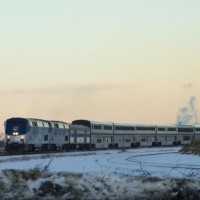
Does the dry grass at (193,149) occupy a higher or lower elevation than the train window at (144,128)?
lower

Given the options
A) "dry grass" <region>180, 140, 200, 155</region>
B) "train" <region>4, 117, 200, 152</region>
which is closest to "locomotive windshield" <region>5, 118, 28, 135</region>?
"train" <region>4, 117, 200, 152</region>

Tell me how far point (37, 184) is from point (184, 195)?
12.8ft

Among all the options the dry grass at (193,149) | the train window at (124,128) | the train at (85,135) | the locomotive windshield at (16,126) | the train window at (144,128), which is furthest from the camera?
the train window at (144,128)

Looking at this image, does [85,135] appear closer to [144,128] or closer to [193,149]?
[144,128]

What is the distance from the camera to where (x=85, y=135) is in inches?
2751

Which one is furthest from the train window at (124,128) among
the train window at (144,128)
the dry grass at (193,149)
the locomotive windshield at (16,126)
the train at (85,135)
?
the dry grass at (193,149)

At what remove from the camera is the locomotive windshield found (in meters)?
50.7

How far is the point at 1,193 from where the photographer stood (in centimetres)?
1385

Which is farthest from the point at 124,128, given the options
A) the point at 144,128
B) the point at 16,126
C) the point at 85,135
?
the point at 16,126

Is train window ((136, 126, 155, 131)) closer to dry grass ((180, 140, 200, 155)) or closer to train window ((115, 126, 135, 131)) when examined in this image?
train window ((115, 126, 135, 131))

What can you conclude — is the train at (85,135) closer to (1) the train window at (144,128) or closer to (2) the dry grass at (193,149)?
(1) the train window at (144,128)

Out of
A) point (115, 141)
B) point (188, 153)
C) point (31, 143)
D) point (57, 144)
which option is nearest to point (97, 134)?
point (115, 141)

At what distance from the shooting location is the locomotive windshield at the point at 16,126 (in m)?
50.7

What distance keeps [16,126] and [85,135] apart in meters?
19.4
